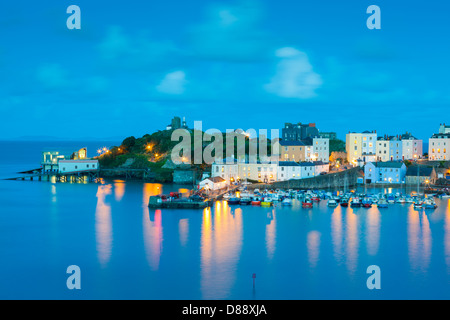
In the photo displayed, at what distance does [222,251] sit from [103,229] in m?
7.45

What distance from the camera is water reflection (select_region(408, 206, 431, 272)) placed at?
17.9 meters

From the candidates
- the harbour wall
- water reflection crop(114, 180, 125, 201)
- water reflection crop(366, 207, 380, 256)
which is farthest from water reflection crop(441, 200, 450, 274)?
water reflection crop(114, 180, 125, 201)

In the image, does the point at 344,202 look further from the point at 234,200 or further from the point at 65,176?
the point at 65,176

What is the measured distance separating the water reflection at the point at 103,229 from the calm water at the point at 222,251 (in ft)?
0.15

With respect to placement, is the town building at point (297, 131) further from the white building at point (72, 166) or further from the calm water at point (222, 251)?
the calm water at point (222, 251)

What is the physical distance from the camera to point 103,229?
23719 mm

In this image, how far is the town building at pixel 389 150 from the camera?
45000mm

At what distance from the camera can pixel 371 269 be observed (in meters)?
17.0

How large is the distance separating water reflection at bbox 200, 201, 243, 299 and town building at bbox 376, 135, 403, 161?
22.2 m

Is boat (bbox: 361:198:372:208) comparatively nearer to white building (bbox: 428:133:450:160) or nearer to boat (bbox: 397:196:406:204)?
boat (bbox: 397:196:406:204)

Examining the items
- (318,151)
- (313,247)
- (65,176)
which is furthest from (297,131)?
(313,247)
